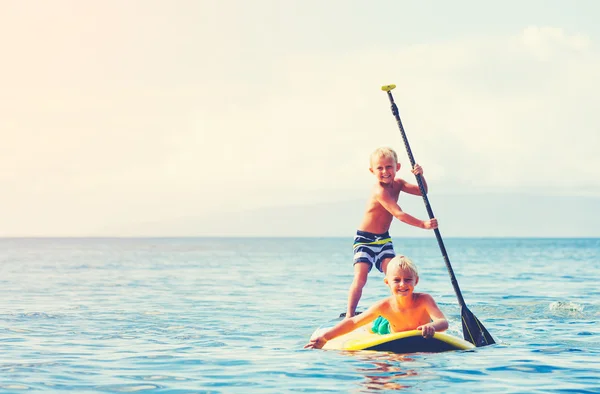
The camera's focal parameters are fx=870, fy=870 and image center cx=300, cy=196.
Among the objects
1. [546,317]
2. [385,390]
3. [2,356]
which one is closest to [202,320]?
[2,356]

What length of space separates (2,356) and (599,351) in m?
6.58

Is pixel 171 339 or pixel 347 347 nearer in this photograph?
pixel 347 347

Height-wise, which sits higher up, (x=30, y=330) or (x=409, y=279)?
(x=409, y=279)

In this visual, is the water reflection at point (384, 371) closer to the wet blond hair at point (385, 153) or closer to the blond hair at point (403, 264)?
the blond hair at point (403, 264)

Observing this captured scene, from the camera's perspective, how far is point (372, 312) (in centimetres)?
918

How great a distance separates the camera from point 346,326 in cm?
947

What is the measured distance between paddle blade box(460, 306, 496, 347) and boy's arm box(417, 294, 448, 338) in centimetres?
105

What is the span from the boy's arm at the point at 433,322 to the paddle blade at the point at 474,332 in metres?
1.05

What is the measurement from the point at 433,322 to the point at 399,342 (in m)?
0.43

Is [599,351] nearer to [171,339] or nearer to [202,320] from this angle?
[171,339]

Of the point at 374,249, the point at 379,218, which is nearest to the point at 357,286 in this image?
the point at 374,249

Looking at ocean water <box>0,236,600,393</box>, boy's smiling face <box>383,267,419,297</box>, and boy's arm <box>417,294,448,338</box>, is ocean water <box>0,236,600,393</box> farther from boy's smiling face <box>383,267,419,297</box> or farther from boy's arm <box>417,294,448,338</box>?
boy's smiling face <box>383,267,419,297</box>

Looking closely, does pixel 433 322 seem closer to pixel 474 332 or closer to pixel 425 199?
pixel 474 332

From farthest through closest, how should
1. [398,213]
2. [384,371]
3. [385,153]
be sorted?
[385,153] → [398,213] → [384,371]
